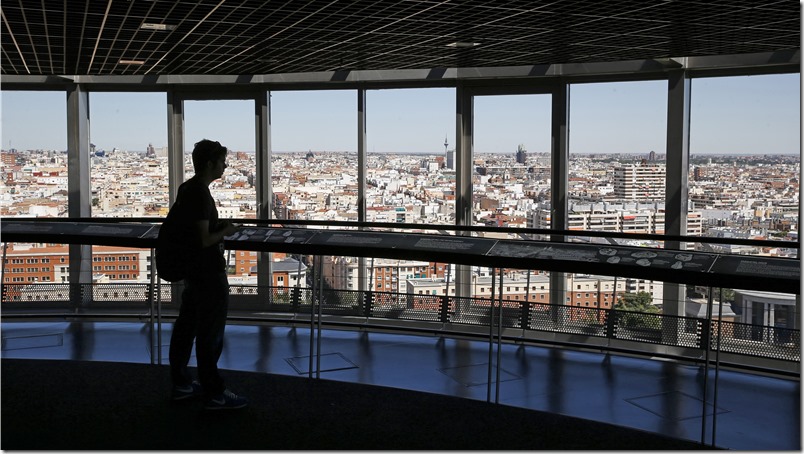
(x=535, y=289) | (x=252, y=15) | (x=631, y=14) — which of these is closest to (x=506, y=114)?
(x=535, y=289)

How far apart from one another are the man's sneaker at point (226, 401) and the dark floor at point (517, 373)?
53cm

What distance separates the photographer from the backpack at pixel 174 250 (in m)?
3.73

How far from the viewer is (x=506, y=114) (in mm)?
7969

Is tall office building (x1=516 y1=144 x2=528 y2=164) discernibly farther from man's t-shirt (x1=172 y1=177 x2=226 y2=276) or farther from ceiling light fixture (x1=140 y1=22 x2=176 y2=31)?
man's t-shirt (x1=172 y1=177 x2=226 y2=276)

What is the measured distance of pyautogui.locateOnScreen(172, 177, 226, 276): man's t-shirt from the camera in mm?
3658

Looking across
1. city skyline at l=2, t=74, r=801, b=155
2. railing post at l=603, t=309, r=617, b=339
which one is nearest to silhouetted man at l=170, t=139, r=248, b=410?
railing post at l=603, t=309, r=617, b=339

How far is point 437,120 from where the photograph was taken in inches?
324

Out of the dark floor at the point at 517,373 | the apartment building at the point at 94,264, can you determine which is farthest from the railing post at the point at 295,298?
the apartment building at the point at 94,264

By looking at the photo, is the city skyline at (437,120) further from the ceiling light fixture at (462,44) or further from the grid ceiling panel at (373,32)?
the ceiling light fixture at (462,44)

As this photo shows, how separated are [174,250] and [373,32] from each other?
2.49 m

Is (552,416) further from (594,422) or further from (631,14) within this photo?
(631,14)

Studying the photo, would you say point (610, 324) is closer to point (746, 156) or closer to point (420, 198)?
point (746, 156)

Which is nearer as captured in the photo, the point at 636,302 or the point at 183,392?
the point at 183,392

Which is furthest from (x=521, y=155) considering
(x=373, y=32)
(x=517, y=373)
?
(x=517, y=373)
